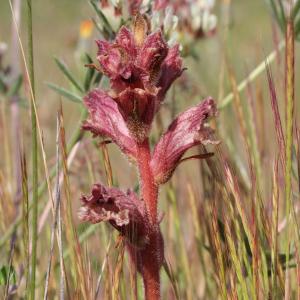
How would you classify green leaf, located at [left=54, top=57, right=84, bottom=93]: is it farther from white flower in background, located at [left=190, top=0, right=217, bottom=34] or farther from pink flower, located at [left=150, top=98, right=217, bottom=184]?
white flower in background, located at [left=190, top=0, right=217, bottom=34]

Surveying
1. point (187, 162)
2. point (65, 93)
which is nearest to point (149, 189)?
point (65, 93)

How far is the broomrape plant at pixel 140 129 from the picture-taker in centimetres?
77

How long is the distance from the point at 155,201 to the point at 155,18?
0.41 metres

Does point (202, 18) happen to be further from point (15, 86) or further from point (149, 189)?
point (149, 189)

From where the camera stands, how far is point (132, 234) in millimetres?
775

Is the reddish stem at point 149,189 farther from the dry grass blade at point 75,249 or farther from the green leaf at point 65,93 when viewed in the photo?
the green leaf at point 65,93

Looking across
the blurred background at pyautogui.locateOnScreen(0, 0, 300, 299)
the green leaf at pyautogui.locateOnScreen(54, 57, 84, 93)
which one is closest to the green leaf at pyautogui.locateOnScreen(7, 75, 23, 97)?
the blurred background at pyautogui.locateOnScreen(0, 0, 300, 299)

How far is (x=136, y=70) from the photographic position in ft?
2.53

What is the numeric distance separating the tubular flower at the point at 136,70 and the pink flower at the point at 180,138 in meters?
0.04

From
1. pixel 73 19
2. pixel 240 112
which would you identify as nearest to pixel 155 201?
pixel 240 112

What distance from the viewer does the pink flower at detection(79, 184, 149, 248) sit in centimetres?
76

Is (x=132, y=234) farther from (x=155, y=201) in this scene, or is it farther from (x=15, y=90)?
(x=15, y=90)

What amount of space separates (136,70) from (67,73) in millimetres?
405

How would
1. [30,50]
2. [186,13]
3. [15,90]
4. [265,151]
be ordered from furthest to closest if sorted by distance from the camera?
1. [186,13]
2. [15,90]
3. [265,151]
4. [30,50]
